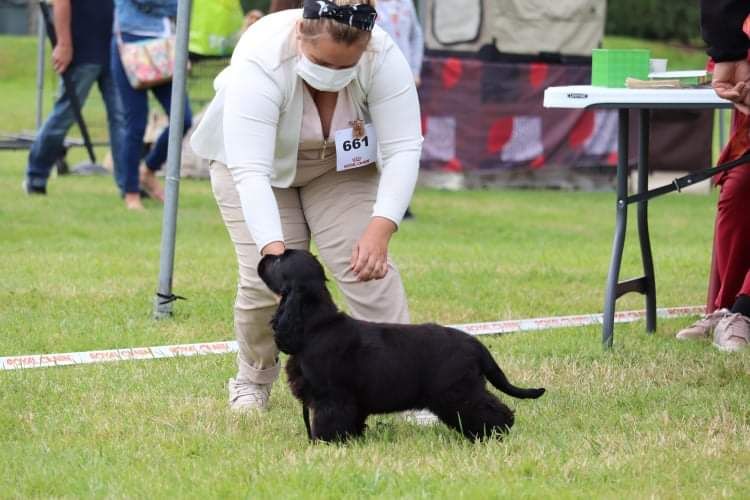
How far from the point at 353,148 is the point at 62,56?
6.58 metres

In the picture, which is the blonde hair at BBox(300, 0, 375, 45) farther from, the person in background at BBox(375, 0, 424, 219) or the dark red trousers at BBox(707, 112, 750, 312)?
the person in background at BBox(375, 0, 424, 219)

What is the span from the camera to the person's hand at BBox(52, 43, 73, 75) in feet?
33.3

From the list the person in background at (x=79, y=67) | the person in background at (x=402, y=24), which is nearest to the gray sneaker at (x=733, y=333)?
the person in background at (x=402, y=24)

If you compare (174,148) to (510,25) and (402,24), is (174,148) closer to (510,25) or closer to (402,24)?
(402,24)

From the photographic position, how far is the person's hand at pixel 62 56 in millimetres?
10141

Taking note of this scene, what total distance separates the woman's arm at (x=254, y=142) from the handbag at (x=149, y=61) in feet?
18.2

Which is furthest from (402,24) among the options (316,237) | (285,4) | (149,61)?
(316,237)

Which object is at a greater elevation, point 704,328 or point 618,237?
point 618,237

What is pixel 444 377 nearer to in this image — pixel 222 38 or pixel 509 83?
pixel 222 38

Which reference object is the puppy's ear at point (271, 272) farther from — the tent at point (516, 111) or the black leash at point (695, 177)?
the tent at point (516, 111)

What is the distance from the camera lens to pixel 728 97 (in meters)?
4.30

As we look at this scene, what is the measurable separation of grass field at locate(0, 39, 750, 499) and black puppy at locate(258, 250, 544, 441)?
110mm

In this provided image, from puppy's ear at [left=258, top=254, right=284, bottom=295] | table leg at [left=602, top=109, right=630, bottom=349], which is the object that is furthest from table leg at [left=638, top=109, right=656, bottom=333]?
puppy's ear at [left=258, top=254, right=284, bottom=295]

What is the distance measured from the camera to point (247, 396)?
441 cm
